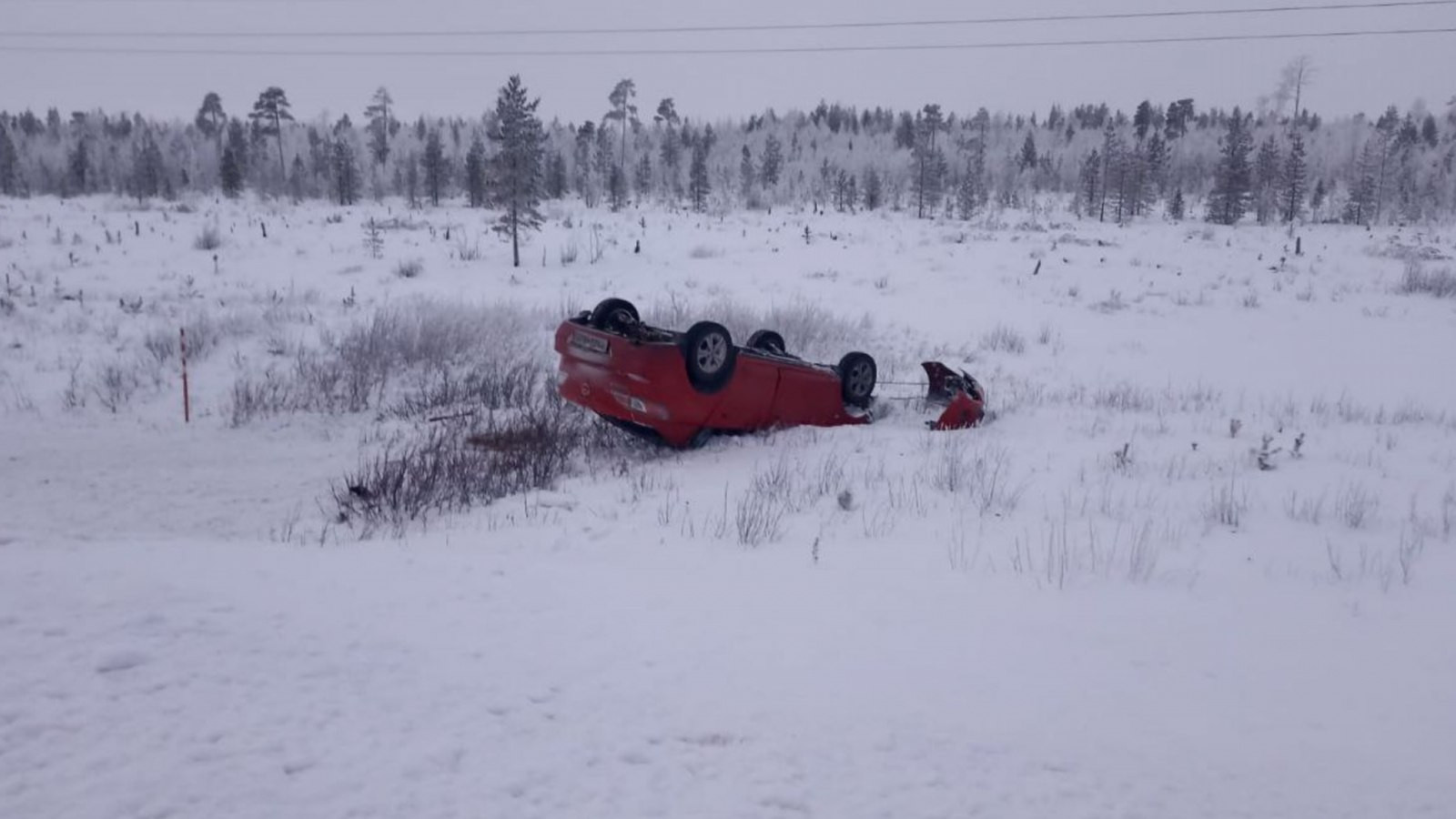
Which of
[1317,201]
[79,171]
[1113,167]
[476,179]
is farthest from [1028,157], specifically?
[79,171]

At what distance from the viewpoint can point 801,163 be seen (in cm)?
6812

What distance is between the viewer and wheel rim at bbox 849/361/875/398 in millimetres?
9422

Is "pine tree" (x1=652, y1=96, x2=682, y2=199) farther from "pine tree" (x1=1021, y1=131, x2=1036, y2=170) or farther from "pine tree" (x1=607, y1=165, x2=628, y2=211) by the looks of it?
"pine tree" (x1=1021, y1=131, x2=1036, y2=170)

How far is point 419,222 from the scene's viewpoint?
32.7 m

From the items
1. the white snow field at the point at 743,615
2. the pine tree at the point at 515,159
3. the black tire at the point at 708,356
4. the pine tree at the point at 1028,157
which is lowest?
the white snow field at the point at 743,615

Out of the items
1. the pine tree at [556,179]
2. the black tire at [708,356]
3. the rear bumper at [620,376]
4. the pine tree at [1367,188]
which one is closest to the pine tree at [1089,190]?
A: the pine tree at [1367,188]

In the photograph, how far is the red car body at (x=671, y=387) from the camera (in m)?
7.51

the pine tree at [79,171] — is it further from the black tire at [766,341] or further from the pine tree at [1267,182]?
the pine tree at [1267,182]

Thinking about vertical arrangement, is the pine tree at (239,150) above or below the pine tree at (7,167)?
above

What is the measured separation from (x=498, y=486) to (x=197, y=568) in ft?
10.2

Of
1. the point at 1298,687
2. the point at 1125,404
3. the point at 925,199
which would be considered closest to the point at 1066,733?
the point at 1298,687

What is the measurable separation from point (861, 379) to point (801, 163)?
6168 cm

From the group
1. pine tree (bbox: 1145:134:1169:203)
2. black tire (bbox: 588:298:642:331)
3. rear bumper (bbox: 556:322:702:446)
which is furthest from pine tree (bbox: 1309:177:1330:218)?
rear bumper (bbox: 556:322:702:446)

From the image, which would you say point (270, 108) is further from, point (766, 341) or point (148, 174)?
point (766, 341)
